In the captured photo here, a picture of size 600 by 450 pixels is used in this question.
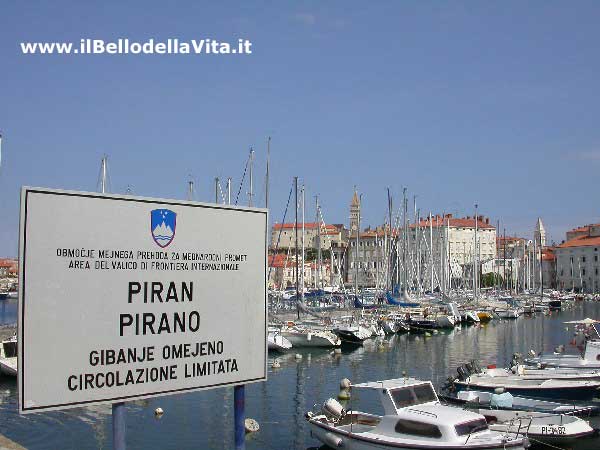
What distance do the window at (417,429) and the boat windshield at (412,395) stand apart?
70 centimetres

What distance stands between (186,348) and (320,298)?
7800 centimetres

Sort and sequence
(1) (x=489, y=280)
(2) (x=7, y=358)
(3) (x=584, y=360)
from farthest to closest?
(1) (x=489, y=280) < (2) (x=7, y=358) < (3) (x=584, y=360)

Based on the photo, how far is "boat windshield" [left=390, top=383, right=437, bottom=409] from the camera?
2167cm

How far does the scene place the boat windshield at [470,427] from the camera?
20.0 metres

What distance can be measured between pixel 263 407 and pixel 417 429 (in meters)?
12.5

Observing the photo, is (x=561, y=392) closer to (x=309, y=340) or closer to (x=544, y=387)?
(x=544, y=387)

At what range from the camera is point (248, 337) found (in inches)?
297

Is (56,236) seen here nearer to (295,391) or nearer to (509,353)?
(295,391)

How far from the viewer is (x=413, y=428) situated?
2064cm

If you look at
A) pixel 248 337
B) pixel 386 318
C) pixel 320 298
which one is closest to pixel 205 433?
pixel 248 337

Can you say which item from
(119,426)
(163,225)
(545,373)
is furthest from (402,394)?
(163,225)

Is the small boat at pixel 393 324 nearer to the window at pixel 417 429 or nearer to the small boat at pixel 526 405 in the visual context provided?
the small boat at pixel 526 405

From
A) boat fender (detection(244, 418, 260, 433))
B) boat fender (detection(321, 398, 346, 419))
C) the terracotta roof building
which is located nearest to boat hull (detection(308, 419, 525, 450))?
boat fender (detection(321, 398, 346, 419))

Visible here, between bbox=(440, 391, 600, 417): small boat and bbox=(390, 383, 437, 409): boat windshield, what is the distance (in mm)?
5014
